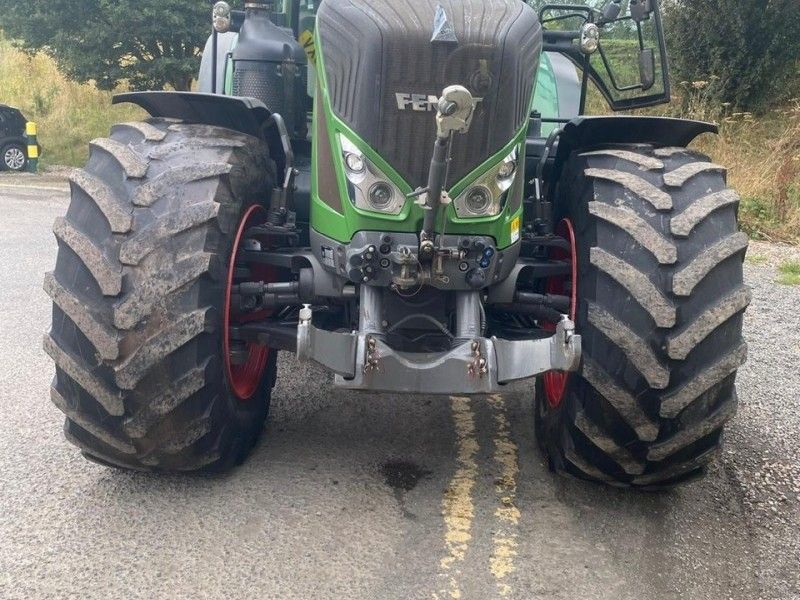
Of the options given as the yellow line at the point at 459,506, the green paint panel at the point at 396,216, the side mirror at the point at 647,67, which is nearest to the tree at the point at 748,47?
the side mirror at the point at 647,67

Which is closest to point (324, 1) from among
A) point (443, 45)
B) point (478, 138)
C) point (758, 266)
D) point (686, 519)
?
point (443, 45)

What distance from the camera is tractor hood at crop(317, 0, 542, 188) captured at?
9.86 ft

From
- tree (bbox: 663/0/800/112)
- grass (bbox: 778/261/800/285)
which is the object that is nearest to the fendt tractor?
grass (bbox: 778/261/800/285)

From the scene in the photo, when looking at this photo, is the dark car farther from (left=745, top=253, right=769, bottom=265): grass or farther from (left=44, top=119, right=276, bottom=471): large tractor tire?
(left=44, top=119, right=276, bottom=471): large tractor tire

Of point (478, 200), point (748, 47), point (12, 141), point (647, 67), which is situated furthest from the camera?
point (12, 141)

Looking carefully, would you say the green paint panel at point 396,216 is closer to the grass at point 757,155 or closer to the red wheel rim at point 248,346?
the red wheel rim at point 248,346

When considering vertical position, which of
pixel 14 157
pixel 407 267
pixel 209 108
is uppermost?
pixel 209 108

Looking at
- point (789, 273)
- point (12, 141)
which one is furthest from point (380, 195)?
point (12, 141)

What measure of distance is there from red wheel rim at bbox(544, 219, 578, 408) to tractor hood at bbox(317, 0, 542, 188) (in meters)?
0.65

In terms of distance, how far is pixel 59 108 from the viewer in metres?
21.1

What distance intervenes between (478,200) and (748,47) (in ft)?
42.1

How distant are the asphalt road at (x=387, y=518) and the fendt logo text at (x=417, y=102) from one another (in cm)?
166

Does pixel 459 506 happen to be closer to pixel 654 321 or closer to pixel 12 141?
pixel 654 321

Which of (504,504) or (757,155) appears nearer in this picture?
(504,504)
